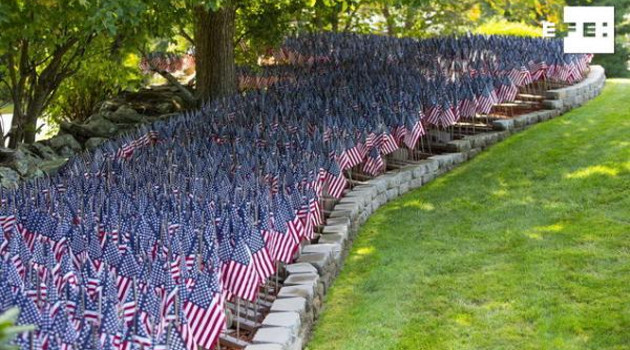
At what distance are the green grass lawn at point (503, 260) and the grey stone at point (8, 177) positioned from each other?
5.18 metres

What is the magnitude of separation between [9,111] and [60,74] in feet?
72.6

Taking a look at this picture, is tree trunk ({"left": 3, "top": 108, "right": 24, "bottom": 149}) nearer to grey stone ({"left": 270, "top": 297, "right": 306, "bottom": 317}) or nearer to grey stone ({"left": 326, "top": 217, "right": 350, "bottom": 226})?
grey stone ({"left": 326, "top": 217, "right": 350, "bottom": 226})

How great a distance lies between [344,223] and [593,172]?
13.2 feet

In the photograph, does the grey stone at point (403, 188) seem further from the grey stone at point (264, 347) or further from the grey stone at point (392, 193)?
the grey stone at point (264, 347)

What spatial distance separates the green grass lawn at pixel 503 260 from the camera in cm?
879

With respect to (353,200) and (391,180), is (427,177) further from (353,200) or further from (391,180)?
(353,200)

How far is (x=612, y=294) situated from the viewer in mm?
9312

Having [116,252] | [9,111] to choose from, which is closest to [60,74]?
[116,252]

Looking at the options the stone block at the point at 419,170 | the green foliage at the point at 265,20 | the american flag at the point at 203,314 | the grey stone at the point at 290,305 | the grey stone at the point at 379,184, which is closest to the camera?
the american flag at the point at 203,314

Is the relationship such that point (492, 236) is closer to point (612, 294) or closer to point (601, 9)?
point (612, 294)

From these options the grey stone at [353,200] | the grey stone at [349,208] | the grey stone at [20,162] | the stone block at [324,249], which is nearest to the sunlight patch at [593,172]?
the grey stone at [353,200]

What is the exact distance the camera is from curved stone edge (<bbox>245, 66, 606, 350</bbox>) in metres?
8.42

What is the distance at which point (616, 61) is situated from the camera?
102 ft

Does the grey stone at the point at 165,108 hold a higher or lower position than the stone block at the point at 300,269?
higher
